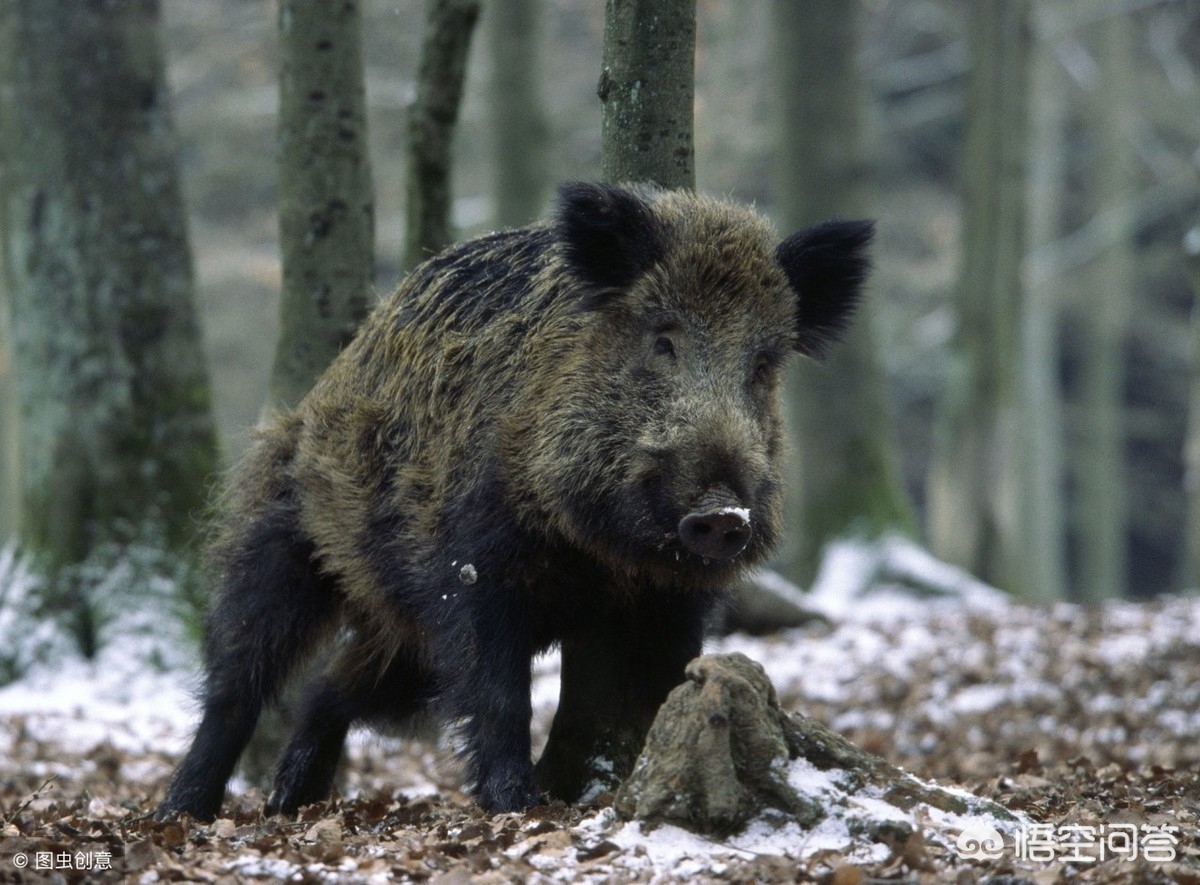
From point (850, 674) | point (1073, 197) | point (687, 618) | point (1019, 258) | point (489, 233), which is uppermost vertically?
point (1073, 197)

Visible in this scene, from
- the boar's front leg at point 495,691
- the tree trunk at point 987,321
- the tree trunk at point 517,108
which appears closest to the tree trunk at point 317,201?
the boar's front leg at point 495,691

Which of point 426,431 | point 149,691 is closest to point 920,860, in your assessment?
point 426,431

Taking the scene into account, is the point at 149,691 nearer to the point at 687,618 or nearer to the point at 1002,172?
the point at 687,618

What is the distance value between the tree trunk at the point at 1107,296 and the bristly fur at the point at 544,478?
20788 millimetres

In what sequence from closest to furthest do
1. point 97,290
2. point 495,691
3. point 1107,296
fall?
point 495,691 < point 97,290 < point 1107,296

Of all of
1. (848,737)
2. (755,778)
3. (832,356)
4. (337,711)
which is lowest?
(848,737)

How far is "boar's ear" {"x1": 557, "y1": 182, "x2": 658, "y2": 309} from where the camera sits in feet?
17.6

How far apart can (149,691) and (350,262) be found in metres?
3.07

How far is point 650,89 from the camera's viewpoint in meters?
6.01

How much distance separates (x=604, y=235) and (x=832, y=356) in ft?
30.7

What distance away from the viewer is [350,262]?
7.55m

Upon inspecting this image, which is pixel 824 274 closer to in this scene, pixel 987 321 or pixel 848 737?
pixel 848 737

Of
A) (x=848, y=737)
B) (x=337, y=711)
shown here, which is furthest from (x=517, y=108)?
(x=337, y=711)

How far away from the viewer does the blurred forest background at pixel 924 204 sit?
15.0 metres
